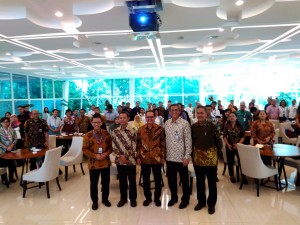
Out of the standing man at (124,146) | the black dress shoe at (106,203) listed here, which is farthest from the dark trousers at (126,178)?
the black dress shoe at (106,203)

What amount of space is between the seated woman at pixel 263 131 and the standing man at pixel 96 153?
2.91m

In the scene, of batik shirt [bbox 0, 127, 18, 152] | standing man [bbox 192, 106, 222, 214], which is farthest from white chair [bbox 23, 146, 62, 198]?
standing man [bbox 192, 106, 222, 214]

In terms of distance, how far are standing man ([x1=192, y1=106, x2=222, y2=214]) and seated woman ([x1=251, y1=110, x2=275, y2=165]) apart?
1.64 meters

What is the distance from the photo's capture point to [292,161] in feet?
14.7

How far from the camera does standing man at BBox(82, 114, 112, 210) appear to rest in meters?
3.72

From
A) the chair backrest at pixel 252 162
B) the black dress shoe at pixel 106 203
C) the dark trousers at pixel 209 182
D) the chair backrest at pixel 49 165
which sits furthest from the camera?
the chair backrest at pixel 49 165

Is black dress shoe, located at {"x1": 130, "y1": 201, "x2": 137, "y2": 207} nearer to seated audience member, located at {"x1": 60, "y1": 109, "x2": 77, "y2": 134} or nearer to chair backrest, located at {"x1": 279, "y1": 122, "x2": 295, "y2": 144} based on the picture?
seated audience member, located at {"x1": 60, "y1": 109, "x2": 77, "y2": 134}

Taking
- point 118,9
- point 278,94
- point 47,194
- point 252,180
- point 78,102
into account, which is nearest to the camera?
point 118,9

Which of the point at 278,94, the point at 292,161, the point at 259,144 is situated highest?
the point at 278,94

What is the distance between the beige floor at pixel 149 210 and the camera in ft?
11.2

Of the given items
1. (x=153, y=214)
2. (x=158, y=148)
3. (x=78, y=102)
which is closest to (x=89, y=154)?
(x=158, y=148)

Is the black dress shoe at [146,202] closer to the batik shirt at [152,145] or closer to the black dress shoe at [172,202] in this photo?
the black dress shoe at [172,202]

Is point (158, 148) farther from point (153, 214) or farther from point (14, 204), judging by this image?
point (14, 204)

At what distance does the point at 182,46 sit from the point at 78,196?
506 cm
